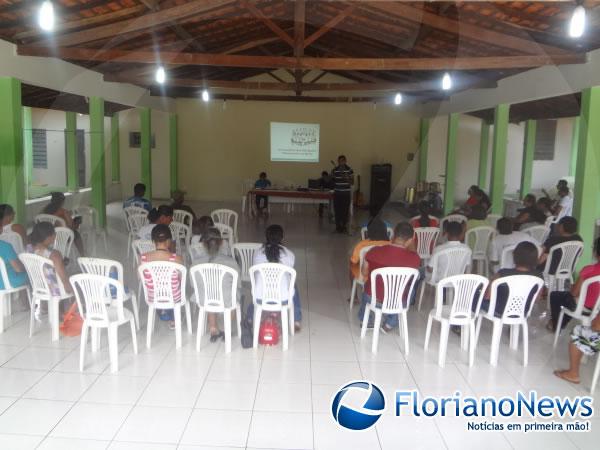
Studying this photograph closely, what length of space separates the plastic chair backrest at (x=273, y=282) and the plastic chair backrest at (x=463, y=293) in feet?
3.74

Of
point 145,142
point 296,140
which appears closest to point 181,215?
point 145,142

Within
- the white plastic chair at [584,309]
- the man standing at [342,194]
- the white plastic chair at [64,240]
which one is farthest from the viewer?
the man standing at [342,194]

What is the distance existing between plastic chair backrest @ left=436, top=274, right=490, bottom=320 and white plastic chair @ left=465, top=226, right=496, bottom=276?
7.23 feet

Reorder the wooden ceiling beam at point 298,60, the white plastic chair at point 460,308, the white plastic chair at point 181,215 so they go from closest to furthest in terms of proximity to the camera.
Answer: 1. the white plastic chair at point 460,308
2. the wooden ceiling beam at point 298,60
3. the white plastic chair at point 181,215

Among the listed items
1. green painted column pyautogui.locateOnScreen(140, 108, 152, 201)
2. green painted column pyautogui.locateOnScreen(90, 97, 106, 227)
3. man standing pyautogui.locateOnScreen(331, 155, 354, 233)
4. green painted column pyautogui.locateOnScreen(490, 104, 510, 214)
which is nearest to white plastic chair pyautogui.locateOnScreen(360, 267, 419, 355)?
man standing pyautogui.locateOnScreen(331, 155, 354, 233)

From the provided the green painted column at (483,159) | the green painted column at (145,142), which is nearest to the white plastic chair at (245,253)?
the green painted column at (145,142)

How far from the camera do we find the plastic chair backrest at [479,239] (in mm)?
6332

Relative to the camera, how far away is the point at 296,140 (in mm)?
14320

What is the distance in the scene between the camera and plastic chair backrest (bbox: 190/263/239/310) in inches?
162

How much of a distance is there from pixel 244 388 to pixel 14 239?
3008 millimetres

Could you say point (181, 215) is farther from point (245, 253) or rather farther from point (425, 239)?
point (425, 239)

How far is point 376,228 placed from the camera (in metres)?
A: 5.23

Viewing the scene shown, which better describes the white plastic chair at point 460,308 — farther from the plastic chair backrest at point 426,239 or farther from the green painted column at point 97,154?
the green painted column at point 97,154

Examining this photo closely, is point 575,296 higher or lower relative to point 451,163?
lower
